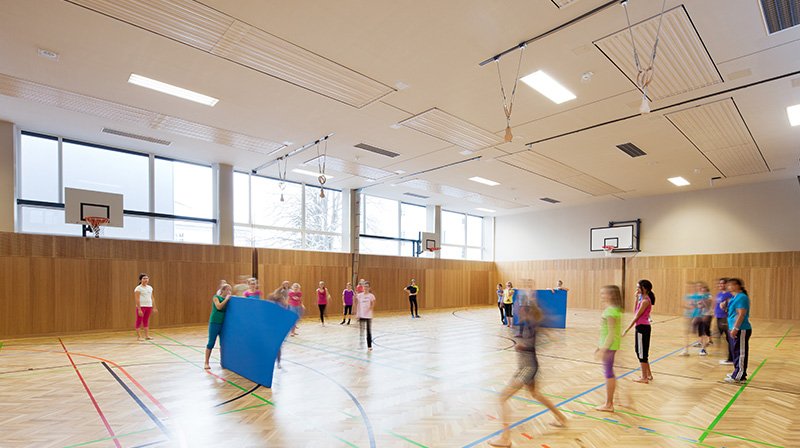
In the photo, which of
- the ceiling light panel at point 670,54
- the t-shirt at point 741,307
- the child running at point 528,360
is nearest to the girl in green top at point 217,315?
the child running at point 528,360

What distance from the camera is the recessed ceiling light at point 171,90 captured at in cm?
783

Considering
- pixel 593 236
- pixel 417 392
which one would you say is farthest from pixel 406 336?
pixel 593 236

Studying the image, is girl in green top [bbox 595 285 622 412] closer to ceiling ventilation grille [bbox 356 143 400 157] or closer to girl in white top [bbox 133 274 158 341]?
ceiling ventilation grille [bbox 356 143 400 157]

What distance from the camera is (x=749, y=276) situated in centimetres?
1630

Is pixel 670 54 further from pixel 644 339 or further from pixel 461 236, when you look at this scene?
pixel 461 236

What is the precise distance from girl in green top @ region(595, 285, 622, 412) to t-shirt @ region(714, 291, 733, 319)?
4939mm

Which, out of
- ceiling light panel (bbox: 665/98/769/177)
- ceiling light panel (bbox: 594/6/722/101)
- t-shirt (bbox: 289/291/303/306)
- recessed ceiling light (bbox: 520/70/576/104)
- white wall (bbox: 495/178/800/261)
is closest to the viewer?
ceiling light panel (bbox: 594/6/722/101)

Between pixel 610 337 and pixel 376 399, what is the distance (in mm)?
3095

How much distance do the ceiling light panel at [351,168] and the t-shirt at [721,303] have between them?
10208 millimetres

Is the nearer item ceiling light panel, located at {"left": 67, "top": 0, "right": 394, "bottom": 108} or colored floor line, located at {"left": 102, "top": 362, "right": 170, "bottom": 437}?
colored floor line, located at {"left": 102, "top": 362, "right": 170, "bottom": 437}

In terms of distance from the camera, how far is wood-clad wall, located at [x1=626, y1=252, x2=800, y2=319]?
15594mm

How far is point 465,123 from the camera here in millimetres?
9961

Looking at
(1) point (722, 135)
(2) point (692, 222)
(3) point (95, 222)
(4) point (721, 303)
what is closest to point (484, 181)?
(1) point (722, 135)

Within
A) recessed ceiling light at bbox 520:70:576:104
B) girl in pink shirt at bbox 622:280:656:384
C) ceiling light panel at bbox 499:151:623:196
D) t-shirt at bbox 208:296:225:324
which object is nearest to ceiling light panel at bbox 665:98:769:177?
recessed ceiling light at bbox 520:70:576:104
